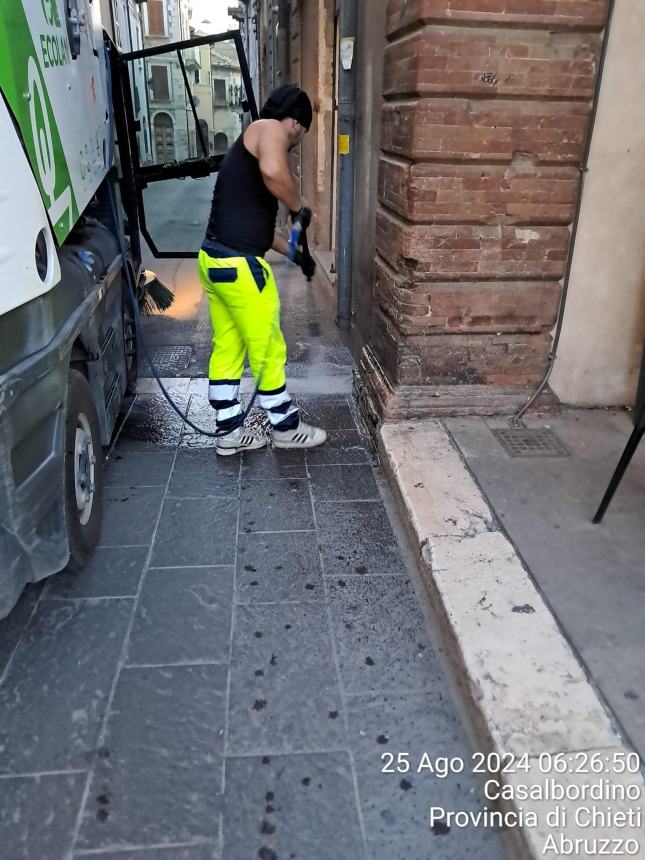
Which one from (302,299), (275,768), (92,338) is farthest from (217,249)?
(302,299)

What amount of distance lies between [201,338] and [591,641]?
16.2ft

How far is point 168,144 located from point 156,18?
7330 millimetres

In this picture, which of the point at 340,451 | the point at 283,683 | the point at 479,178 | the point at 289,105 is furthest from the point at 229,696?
the point at 289,105

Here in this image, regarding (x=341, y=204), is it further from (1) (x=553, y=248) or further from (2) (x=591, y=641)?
(2) (x=591, y=641)

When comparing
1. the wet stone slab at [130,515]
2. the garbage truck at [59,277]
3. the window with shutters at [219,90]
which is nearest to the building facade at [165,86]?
the window with shutters at [219,90]

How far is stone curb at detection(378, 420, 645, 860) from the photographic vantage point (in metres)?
1.94

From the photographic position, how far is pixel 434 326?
4.09 m

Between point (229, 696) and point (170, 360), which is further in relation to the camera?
point (170, 360)

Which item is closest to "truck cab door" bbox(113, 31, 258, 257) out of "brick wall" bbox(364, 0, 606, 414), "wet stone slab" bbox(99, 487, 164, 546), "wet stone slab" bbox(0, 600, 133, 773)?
"brick wall" bbox(364, 0, 606, 414)

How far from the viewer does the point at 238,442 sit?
14.3 ft

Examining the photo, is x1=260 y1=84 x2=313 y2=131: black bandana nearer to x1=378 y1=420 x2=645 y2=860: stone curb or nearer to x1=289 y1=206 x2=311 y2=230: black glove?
Answer: x1=289 y1=206 x2=311 y2=230: black glove

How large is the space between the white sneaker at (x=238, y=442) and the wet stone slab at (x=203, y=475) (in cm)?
5

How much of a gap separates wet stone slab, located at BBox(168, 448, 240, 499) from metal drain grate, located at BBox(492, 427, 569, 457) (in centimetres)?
153

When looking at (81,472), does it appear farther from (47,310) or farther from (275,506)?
(275,506)
